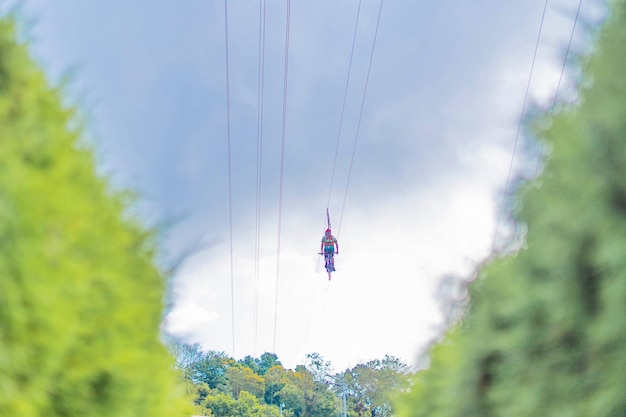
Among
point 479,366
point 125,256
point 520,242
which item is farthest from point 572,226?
point 125,256

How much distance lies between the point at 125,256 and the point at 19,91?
0.74m

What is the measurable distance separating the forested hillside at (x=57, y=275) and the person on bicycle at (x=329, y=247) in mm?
17700

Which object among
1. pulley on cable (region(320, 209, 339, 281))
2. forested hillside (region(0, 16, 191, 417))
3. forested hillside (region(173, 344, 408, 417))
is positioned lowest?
forested hillside (region(0, 16, 191, 417))

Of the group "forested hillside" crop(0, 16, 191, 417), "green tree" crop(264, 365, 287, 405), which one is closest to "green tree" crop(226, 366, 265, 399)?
"green tree" crop(264, 365, 287, 405)

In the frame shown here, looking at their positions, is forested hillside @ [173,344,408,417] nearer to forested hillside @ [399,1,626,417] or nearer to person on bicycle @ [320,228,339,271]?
person on bicycle @ [320,228,339,271]

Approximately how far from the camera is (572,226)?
2137mm

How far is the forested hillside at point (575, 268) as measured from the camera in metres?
1.99

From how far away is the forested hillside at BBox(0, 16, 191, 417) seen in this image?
1.28m

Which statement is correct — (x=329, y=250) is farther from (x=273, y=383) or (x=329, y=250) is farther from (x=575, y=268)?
(x=273, y=383)

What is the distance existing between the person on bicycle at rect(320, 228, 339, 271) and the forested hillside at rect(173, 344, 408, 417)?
41444 mm

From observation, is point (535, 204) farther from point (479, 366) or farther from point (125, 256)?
point (125, 256)

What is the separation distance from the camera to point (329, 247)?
1975 centimetres

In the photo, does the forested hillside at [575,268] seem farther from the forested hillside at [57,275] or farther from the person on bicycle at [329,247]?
the person on bicycle at [329,247]

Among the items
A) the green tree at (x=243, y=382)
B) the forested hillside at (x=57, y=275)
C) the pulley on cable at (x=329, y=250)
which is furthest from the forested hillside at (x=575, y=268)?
the green tree at (x=243, y=382)
